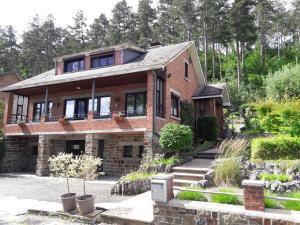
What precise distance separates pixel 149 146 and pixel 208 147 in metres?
5.02

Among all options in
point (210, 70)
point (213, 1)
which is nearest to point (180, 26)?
point (213, 1)

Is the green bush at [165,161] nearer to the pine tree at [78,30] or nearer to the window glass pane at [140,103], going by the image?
the window glass pane at [140,103]

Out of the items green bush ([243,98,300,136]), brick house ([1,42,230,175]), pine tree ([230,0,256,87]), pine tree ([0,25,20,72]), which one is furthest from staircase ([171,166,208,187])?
pine tree ([0,25,20,72])

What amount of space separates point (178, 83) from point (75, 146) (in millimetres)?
8846

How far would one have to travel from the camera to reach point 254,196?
6.00 metres

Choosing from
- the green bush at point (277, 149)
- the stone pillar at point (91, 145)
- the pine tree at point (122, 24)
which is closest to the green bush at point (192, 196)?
the green bush at point (277, 149)

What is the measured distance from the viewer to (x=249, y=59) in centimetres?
4375

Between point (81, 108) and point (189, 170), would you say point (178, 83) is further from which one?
point (189, 170)

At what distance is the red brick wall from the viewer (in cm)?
1634

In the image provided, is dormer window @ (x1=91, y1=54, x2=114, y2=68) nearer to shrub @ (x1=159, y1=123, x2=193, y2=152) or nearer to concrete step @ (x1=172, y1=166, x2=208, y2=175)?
shrub @ (x1=159, y1=123, x2=193, y2=152)

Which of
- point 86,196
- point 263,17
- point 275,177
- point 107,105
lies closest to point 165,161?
point 275,177

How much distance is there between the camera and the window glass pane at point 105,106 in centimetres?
1835

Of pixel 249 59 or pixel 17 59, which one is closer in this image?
pixel 249 59

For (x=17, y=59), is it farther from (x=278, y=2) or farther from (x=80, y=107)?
(x=278, y=2)
